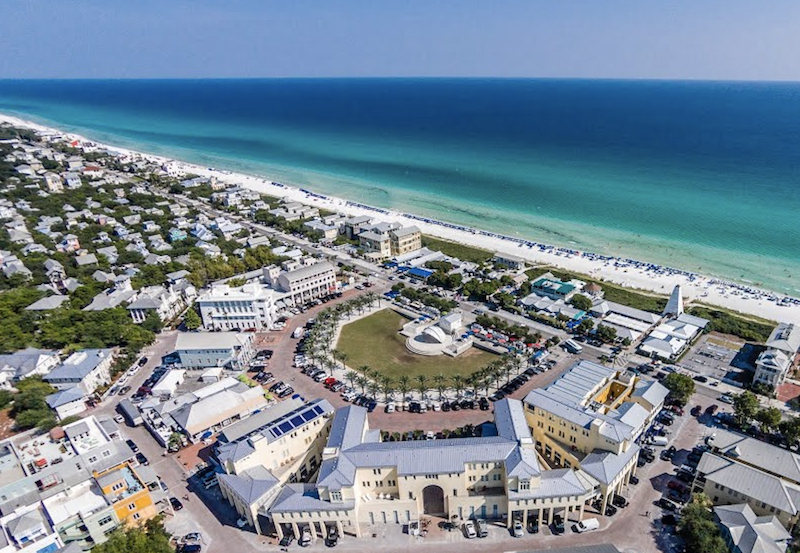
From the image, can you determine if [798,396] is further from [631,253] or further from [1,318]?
[1,318]

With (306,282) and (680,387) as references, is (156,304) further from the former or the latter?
(680,387)

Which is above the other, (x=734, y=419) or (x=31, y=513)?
(x=734, y=419)

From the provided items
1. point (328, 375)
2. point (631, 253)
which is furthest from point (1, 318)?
point (631, 253)

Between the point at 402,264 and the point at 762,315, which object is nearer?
the point at 762,315

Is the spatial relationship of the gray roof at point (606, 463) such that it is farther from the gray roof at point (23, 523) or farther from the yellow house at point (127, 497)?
the gray roof at point (23, 523)

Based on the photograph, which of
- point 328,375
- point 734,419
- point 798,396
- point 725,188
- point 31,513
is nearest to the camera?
point 31,513

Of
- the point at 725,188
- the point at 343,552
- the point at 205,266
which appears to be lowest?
the point at 343,552
